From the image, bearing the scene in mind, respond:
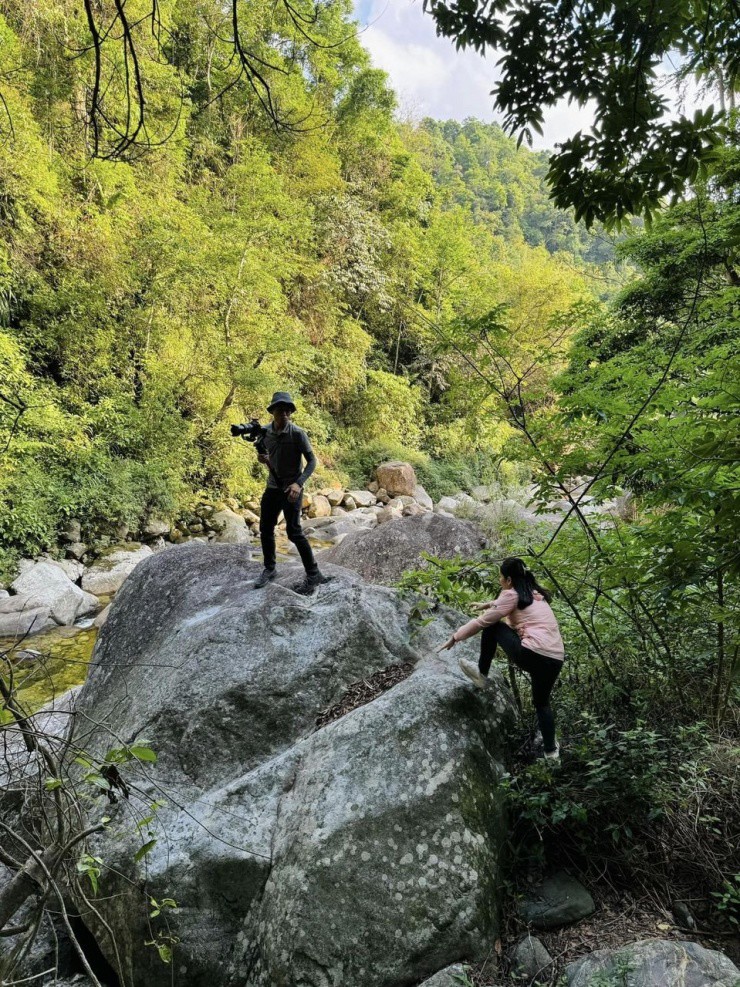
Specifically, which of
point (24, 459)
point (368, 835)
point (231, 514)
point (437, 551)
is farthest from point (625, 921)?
point (231, 514)

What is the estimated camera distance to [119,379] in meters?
11.0

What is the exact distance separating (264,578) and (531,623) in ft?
7.86

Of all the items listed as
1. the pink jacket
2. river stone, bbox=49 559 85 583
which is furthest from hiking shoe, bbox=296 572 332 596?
river stone, bbox=49 559 85 583

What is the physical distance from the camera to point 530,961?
259 centimetres

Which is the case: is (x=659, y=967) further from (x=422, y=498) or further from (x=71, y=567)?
(x=422, y=498)

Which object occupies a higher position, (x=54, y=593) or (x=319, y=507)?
(x=319, y=507)

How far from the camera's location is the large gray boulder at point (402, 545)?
26.6 ft

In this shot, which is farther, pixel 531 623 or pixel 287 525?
pixel 287 525

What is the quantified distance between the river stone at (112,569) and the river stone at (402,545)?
3.43m

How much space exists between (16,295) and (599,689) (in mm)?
11139

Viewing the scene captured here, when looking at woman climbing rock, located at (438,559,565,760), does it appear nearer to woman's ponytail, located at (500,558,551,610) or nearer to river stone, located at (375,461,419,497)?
woman's ponytail, located at (500,558,551,610)

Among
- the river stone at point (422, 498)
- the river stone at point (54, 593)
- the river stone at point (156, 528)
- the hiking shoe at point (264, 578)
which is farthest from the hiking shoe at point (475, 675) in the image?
the river stone at point (422, 498)

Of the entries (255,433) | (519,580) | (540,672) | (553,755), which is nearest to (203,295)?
(255,433)

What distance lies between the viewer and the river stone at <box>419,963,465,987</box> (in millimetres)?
2462
